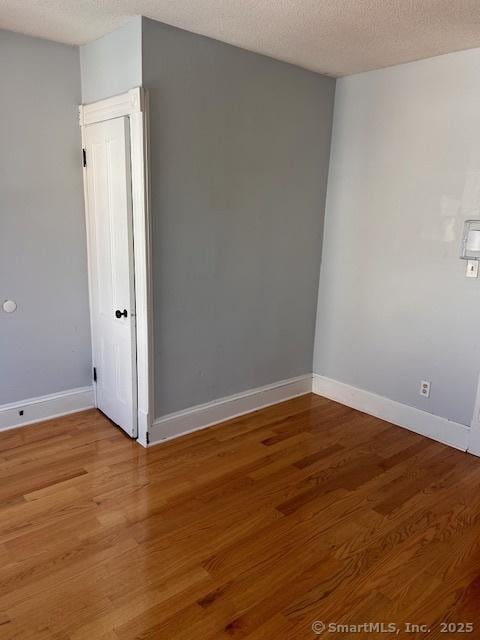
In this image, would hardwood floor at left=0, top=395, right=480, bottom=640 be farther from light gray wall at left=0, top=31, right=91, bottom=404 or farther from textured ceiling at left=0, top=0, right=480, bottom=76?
textured ceiling at left=0, top=0, right=480, bottom=76

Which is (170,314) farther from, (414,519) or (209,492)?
(414,519)

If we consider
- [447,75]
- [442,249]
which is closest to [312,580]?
[442,249]

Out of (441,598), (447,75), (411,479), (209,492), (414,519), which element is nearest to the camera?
(441,598)

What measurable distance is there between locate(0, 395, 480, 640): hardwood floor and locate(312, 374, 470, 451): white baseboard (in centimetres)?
9

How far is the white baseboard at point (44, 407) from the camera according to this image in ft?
10.6

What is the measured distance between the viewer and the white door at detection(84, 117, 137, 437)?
2.87 m

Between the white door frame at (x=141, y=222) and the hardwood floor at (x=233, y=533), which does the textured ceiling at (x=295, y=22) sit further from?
the hardwood floor at (x=233, y=533)

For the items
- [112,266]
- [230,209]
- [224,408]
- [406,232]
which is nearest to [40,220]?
[112,266]

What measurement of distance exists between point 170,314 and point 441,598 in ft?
6.78

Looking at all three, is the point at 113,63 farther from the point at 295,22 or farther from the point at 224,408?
the point at 224,408

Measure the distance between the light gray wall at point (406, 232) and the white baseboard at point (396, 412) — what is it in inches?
2.5

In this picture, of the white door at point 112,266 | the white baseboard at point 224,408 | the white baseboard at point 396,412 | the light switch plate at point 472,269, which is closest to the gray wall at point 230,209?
the white baseboard at point 224,408

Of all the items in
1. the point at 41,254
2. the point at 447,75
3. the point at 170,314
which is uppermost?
the point at 447,75

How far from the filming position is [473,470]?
2.91 m
